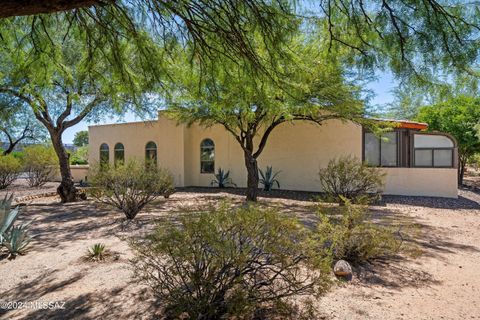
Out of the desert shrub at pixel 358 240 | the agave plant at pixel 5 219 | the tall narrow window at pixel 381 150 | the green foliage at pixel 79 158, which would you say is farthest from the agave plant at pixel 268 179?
the green foliage at pixel 79 158

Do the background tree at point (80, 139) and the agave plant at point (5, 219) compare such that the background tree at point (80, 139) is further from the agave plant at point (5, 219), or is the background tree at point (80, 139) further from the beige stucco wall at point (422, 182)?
the agave plant at point (5, 219)

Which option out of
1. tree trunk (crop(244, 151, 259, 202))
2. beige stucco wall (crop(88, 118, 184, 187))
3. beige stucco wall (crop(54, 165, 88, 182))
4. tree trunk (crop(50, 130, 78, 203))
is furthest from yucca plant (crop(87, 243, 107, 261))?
beige stucco wall (crop(54, 165, 88, 182))

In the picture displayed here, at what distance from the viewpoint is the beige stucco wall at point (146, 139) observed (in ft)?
60.8

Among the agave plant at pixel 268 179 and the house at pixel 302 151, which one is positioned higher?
the house at pixel 302 151

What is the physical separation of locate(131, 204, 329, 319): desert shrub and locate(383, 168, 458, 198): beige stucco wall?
11.5 metres

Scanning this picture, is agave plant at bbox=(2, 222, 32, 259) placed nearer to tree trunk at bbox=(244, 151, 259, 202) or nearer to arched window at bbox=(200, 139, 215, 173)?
tree trunk at bbox=(244, 151, 259, 202)

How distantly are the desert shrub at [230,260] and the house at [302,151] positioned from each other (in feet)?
30.2

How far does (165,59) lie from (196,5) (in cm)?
122

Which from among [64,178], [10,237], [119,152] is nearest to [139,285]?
[10,237]

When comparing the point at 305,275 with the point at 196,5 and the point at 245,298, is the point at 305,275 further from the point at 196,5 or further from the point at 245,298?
the point at 196,5

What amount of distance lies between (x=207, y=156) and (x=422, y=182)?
33.7 feet

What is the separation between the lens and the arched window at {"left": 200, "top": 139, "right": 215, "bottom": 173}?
1828 centimetres

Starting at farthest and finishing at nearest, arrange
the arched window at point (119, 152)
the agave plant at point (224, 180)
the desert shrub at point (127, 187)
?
the arched window at point (119, 152), the agave plant at point (224, 180), the desert shrub at point (127, 187)

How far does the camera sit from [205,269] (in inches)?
125
